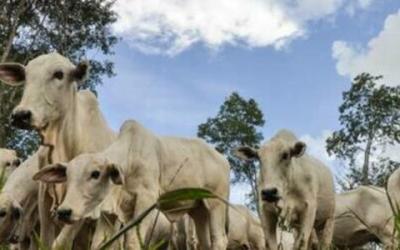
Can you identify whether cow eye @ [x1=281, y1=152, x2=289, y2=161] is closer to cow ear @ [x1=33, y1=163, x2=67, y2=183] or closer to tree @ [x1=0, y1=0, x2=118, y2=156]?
cow ear @ [x1=33, y1=163, x2=67, y2=183]

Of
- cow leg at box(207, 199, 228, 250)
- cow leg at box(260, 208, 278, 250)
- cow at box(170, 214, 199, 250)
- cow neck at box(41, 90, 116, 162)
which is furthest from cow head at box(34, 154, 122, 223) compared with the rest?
cow at box(170, 214, 199, 250)

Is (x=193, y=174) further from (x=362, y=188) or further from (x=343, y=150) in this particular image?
(x=343, y=150)

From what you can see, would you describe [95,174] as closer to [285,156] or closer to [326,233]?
[285,156]

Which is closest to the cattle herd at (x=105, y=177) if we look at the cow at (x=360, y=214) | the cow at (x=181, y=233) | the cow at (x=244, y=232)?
the cow at (x=181, y=233)

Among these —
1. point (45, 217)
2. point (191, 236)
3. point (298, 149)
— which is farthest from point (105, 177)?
point (191, 236)

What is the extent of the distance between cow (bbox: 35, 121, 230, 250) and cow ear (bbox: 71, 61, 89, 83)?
75 cm

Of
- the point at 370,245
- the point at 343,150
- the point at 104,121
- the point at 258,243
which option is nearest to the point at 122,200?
the point at 104,121

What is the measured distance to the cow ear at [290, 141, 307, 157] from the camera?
9628mm

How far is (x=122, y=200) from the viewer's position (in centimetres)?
740

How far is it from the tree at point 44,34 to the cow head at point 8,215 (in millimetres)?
18227

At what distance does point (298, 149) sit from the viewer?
9.70m

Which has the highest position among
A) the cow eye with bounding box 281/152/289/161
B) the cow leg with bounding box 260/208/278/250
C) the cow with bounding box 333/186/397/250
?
the cow with bounding box 333/186/397/250

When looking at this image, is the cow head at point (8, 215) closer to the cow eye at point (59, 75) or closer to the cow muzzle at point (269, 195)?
the cow eye at point (59, 75)

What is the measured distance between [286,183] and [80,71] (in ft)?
10.9
